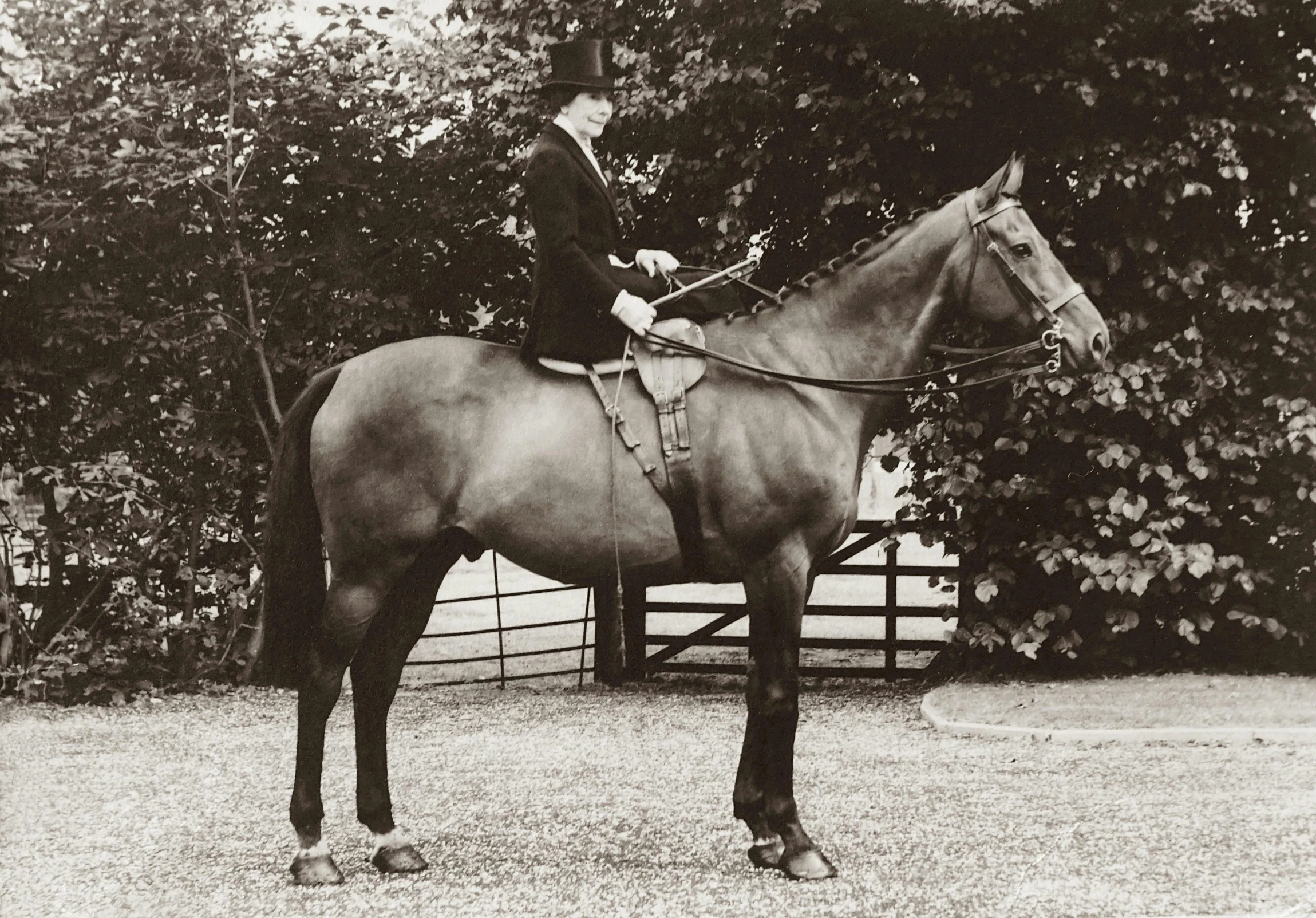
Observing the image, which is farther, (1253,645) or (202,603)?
(202,603)

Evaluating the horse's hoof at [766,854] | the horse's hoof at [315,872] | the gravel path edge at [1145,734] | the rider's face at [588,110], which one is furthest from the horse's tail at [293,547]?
the gravel path edge at [1145,734]

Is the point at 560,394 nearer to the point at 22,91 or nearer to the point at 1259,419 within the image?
the point at 1259,419

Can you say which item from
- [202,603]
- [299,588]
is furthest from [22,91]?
[299,588]

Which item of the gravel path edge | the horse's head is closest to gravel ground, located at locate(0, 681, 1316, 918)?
the gravel path edge

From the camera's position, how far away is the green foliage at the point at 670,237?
30.5ft

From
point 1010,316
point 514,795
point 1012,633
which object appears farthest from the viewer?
point 1012,633

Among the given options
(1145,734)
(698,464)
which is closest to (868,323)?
(698,464)

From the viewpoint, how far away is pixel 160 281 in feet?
34.2

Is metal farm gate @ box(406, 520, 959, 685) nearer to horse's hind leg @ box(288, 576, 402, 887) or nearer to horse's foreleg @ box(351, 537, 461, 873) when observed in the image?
horse's foreleg @ box(351, 537, 461, 873)

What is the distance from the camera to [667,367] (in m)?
5.24

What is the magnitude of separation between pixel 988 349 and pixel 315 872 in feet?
11.8

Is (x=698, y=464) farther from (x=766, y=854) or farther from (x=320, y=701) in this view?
(x=320, y=701)

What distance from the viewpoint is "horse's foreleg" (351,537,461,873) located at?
5.46 m

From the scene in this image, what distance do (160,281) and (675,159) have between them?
4384mm
